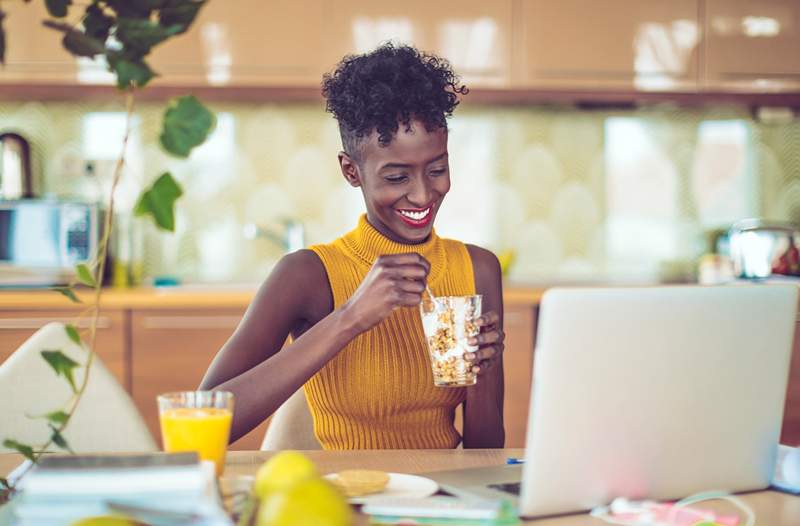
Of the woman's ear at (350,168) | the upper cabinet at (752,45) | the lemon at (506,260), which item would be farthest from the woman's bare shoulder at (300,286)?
the upper cabinet at (752,45)

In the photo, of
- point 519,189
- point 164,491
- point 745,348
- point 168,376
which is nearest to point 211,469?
point 164,491

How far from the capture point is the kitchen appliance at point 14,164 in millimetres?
3504

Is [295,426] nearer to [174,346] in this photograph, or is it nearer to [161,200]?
[161,200]

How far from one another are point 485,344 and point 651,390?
381 millimetres

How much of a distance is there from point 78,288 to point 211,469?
255cm

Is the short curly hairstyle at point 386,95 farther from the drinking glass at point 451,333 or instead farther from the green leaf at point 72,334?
the green leaf at point 72,334

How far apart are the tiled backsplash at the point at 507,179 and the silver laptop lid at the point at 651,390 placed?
9.16 feet

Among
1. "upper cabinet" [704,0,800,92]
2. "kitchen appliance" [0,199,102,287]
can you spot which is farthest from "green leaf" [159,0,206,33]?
"upper cabinet" [704,0,800,92]

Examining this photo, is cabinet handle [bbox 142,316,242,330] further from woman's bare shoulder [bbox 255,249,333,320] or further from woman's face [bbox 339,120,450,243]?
woman's face [bbox 339,120,450,243]

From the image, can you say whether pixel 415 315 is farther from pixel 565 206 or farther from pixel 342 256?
pixel 565 206

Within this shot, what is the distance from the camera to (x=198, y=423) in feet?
3.62

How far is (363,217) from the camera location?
5.66 feet

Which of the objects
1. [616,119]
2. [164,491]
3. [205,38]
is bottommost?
[164,491]

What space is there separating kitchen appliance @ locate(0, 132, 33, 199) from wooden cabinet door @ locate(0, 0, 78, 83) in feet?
0.77
